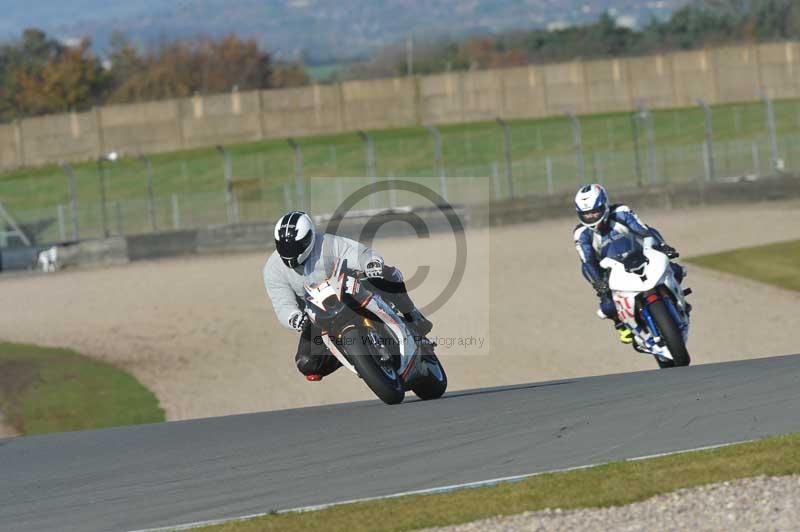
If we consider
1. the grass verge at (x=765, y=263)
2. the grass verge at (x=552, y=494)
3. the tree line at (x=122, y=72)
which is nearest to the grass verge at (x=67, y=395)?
the grass verge at (x=552, y=494)

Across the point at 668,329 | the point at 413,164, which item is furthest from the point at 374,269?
the point at 413,164

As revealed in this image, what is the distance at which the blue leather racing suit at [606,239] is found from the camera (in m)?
12.9

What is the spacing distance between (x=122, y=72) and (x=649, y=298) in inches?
3029

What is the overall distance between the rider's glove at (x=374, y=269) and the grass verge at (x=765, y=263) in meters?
14.4

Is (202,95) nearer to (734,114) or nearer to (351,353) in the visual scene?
(734,114)

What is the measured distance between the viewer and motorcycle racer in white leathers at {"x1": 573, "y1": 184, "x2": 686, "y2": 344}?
42.1 ft

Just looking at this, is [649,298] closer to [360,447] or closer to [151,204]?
[360,447]

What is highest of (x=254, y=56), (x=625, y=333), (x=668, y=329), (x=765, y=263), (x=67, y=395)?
(x=254, y=56)

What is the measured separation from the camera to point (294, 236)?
32.8 feet

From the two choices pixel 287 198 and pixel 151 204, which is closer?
pixel 151 204

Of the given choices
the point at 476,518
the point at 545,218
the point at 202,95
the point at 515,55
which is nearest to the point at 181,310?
the point at 545,218

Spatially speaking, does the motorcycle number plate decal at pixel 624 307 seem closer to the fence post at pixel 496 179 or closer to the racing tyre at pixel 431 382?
the racing tyre at pixel 431 382

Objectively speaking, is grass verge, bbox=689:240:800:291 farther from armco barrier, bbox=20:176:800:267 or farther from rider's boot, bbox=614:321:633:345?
rider's boot, bbox=614:321:633:345

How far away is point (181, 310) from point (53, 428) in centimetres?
866
